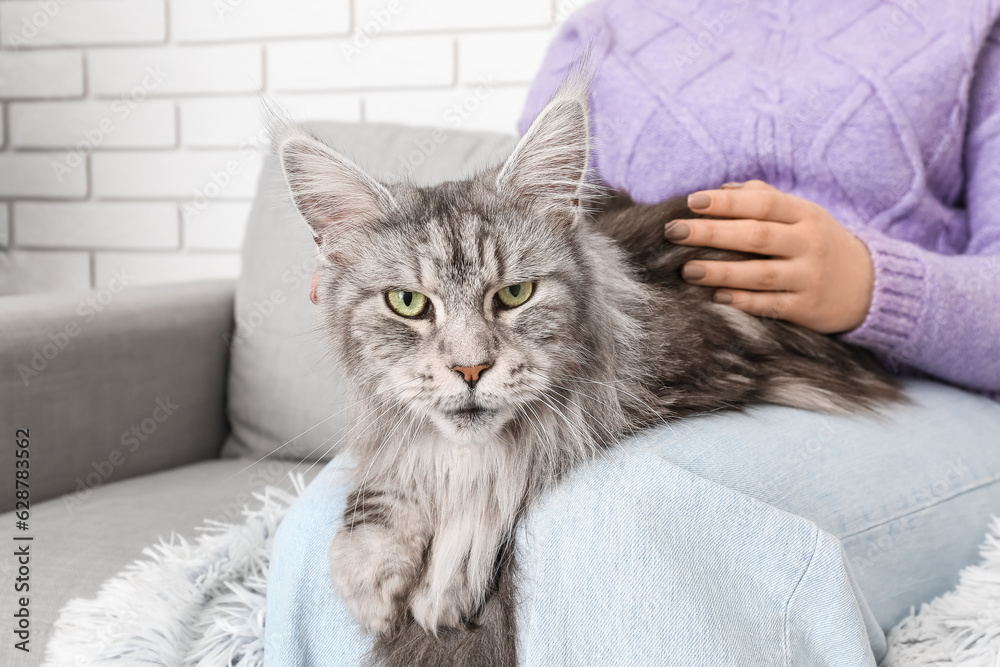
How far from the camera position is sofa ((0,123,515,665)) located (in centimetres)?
136

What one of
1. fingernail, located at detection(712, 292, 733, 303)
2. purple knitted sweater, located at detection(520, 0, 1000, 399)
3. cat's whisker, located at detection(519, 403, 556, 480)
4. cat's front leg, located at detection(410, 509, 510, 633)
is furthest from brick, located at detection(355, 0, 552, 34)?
cat's front leg, located at detection(410, 509, 510, 633)

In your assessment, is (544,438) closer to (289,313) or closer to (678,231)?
(678,231)

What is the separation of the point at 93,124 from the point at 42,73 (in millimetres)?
242

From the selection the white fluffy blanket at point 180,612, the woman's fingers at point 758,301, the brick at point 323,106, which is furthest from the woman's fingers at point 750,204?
the brick at point 323,106

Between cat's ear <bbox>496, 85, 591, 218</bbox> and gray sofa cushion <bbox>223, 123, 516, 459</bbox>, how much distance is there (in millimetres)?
741

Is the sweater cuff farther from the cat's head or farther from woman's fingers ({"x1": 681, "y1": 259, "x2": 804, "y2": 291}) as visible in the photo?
the cat's head

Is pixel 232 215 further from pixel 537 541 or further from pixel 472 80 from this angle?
pixel 537 541

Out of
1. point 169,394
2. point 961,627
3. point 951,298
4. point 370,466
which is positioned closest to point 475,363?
point 370,466

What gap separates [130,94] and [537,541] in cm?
233

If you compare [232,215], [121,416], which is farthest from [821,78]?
[232,215]

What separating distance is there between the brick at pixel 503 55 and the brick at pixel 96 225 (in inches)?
45.8

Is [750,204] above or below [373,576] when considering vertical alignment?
above

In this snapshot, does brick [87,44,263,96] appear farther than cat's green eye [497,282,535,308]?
Yes

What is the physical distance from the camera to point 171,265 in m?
2.54
